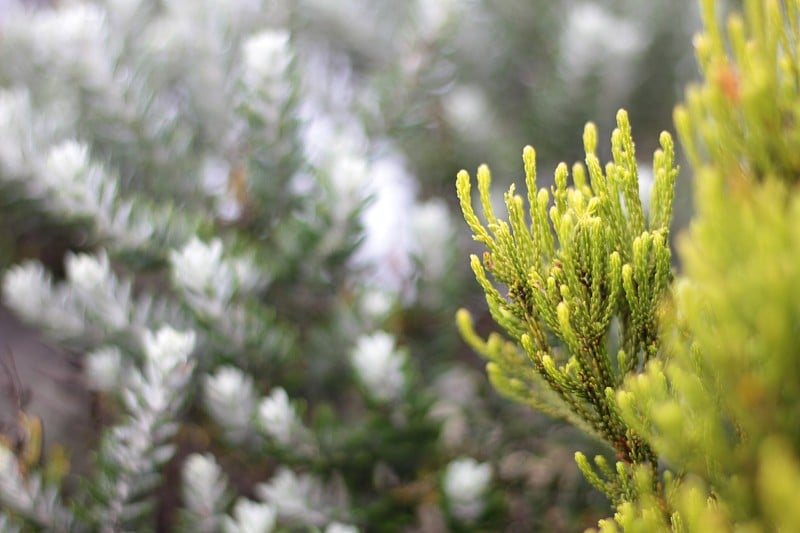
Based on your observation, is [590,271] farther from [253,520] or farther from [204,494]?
[204,494]

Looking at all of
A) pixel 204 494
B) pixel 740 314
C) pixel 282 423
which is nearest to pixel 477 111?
pixel 282 423

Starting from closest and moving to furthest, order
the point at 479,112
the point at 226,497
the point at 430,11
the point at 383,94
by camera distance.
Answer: the point at 226,497, the point at 430,11, the point at 383,94, the point at 479,112

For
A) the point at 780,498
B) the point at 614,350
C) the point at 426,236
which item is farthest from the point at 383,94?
the point at 780,498

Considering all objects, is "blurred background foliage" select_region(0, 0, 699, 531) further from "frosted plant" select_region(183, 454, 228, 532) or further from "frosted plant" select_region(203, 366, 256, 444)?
"frosted plant" select_region(183, 454, 228, 532)

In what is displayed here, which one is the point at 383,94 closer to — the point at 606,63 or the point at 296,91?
the point at 296,91

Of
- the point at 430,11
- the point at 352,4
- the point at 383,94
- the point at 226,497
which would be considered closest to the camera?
the point at 226,497

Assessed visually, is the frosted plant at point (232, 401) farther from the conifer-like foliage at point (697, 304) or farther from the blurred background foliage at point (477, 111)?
the conifer-like foliage at point (697, 304)
